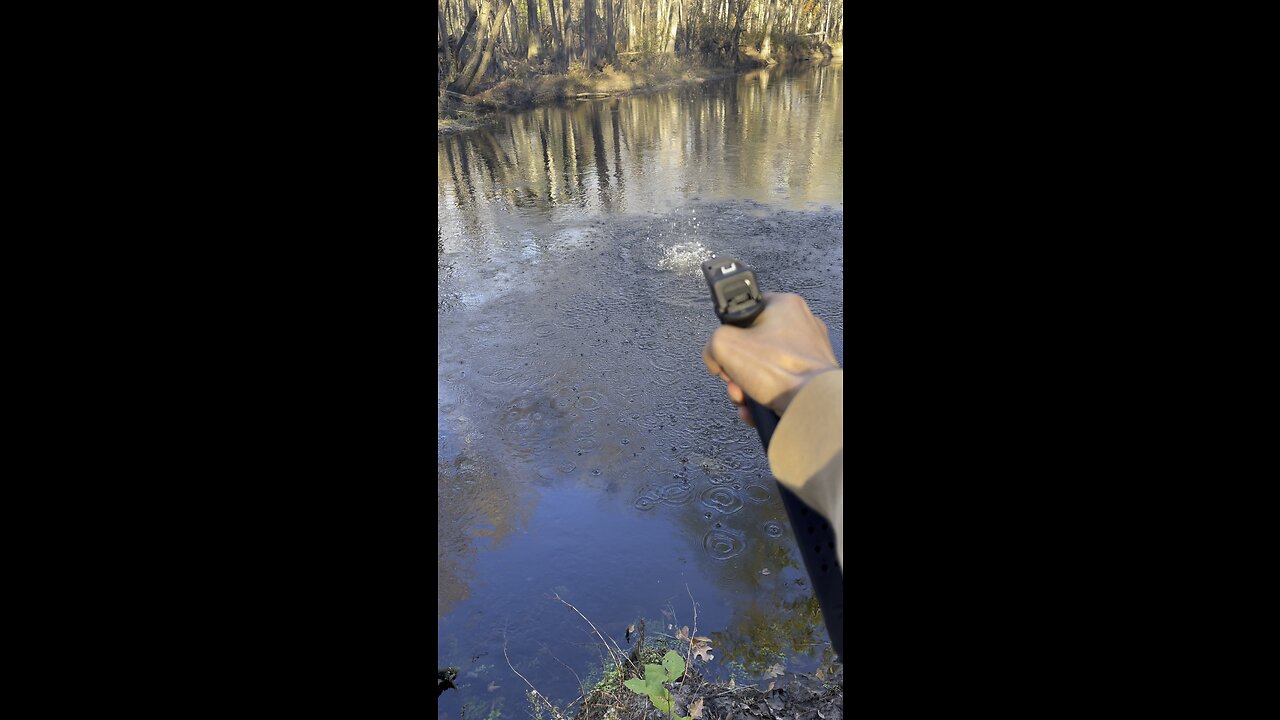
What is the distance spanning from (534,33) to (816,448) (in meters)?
31.4

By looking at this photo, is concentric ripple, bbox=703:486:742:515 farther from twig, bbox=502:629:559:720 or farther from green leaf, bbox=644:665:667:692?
green leaf, bbox=644:665:667:692

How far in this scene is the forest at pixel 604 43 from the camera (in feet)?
85.9

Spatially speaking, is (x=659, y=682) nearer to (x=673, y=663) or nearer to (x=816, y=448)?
(x=673, y=663)

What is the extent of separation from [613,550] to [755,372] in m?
4.28

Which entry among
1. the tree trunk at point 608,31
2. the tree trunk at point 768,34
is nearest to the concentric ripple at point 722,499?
the tree trunk at point 608,31

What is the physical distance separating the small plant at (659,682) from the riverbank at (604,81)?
68.4 feet

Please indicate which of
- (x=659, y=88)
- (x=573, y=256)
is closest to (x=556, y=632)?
(x=573, y=256)

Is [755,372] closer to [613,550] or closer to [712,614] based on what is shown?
[712,614]

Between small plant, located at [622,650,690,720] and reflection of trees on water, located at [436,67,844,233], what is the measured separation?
994 centimetres

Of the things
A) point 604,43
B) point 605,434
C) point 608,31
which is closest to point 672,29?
point 608,31

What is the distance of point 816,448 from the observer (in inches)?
46.1

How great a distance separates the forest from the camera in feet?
85.9

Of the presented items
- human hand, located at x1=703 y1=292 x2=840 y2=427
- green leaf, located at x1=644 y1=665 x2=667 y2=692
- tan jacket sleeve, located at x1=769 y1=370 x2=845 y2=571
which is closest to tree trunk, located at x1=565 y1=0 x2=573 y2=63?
→ green leaf, located at x1=644 y1=665 x2=667 y2=692

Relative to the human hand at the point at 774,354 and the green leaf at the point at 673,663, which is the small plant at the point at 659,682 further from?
the human hand at the point at 774,354
